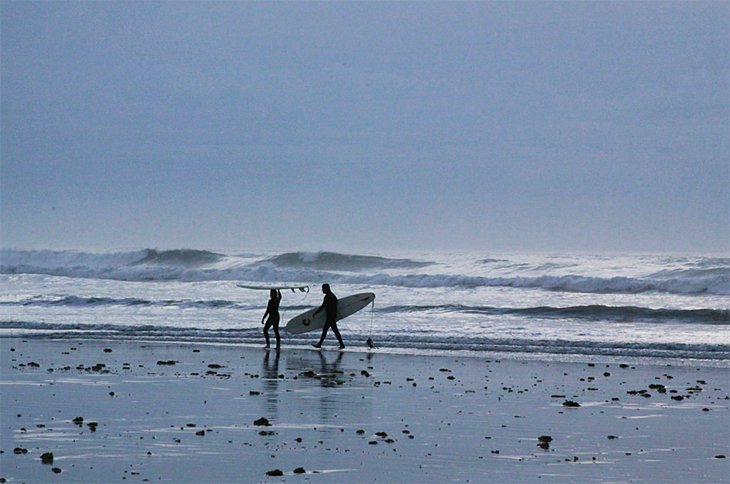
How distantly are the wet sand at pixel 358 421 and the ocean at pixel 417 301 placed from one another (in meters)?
5.79

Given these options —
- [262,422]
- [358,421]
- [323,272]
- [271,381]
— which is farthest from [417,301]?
[262,422]

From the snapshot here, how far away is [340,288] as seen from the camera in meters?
54.2

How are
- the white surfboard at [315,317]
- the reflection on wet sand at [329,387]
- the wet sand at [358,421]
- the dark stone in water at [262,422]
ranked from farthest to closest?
the white surfboard at [315,317], the reflection on wet sand at [329,387], the dark stone in water at [262,422], the wet sand at [358,421]

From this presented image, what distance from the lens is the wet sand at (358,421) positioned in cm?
1076

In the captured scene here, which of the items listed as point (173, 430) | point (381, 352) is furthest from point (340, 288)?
point (173, 430)

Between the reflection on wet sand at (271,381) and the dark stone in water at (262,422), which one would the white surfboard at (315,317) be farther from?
the dark stone in water at (262,422)

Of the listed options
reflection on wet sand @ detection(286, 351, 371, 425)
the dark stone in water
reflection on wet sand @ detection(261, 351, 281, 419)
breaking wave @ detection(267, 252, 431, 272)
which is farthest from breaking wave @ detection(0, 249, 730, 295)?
the dark stone in water

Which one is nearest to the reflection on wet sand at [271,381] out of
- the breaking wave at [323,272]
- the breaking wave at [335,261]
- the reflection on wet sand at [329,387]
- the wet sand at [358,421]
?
the wet sand at [358,421]

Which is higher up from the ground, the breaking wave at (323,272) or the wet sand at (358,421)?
the breaking wave at (323,272)

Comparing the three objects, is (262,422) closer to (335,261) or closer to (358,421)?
(358,421)

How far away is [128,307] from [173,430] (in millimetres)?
29759

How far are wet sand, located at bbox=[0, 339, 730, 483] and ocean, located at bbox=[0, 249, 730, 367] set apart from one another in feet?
19.0

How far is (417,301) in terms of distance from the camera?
4334 cm

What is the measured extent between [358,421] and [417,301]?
29448 millimetres
